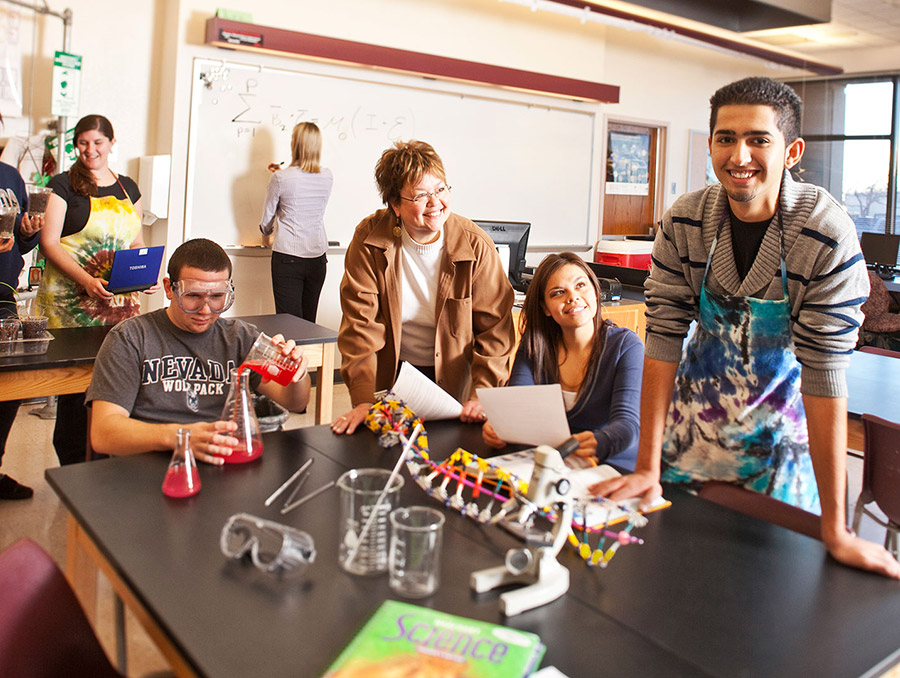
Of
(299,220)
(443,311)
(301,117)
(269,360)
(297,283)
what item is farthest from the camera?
(301,117)

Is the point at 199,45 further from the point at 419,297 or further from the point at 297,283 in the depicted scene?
the point at 419,297

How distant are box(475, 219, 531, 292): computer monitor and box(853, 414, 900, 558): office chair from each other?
2.27m

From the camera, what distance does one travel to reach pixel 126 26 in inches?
187

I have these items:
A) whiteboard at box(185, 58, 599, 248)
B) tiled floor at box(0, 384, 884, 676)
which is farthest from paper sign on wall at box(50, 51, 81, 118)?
tiled floor at box(0, 384, 884, 676)

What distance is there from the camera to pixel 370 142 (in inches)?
219

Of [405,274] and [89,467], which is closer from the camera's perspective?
[89,467]

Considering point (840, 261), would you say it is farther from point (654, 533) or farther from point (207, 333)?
point (207, 333)

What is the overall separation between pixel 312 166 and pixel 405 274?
2799 millimetres

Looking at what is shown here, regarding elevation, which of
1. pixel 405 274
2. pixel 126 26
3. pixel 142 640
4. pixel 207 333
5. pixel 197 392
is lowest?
pixel 142 640

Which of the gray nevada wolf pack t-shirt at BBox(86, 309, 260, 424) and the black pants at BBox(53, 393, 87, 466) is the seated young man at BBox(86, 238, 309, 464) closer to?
the gray nevada wolf pack t-shirt at BBox(86, 309, 260, 424)

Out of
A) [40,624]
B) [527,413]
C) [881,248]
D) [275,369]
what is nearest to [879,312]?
[881,248]

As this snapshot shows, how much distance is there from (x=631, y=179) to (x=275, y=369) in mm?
6444

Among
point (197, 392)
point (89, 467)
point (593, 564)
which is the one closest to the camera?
point (593, 564)

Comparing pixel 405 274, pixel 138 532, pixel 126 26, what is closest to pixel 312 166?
pixel 126 26
